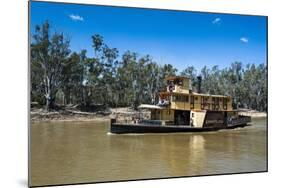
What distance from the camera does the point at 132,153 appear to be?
4762 millimetres

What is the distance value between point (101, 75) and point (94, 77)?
7cm

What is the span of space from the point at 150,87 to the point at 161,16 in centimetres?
71

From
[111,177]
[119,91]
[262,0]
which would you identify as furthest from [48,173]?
[262,0]

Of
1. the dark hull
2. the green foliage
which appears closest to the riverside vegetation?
the green foliage

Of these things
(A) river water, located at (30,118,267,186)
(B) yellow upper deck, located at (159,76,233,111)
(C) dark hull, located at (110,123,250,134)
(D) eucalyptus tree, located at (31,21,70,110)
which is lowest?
(A) river water, located at (30,118,267,186)

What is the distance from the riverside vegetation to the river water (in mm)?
177

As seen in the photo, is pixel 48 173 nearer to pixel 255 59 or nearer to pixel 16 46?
pixel 16 46

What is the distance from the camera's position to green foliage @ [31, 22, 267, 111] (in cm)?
446

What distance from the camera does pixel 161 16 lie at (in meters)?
4.87

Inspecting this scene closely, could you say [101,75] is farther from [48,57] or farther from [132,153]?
[132,153]

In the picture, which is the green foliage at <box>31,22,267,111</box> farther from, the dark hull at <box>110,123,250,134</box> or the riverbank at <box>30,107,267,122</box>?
the dark hull at <box>110,123,250,134</box>

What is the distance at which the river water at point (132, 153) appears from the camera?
4.48 metres

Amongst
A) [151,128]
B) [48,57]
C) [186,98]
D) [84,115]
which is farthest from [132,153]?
[48,57]

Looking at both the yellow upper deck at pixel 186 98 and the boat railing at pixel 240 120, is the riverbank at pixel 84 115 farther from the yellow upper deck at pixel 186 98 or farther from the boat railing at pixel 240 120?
the boat railing at pixel 240 120
